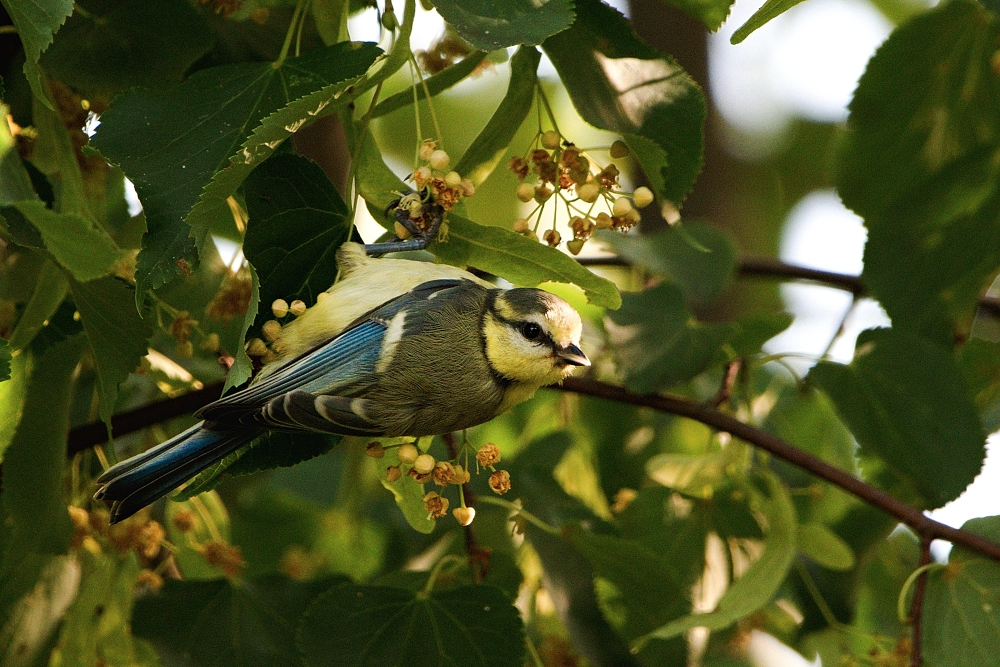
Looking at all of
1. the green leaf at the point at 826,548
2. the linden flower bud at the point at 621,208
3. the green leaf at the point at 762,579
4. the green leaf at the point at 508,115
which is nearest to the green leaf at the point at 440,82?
the green leaf at the point at 508,115

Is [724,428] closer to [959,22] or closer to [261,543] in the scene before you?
[959,22]

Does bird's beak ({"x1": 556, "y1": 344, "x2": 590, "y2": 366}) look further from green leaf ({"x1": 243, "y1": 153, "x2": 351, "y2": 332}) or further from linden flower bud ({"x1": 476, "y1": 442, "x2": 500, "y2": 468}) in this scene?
green leaf ({"x1": 243, "y1": 153, "x2": 351, "y2": 332})

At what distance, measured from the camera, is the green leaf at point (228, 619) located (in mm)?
1864

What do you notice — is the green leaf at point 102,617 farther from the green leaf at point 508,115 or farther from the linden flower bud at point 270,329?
the green leaf at point 508,115

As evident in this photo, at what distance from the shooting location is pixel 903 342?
213 centimetres

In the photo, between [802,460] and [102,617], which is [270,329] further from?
[802,460]

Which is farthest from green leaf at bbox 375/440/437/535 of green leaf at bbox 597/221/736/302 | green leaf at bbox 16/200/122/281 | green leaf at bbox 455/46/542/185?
green leaf at bbox 597/221/736/302

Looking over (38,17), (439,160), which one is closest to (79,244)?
(38,17)

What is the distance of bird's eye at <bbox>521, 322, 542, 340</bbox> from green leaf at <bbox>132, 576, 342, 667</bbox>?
24.1 inches

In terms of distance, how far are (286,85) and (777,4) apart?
0.69 m

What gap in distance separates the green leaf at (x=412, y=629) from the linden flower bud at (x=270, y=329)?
47 cm

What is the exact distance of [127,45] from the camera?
1742 mm

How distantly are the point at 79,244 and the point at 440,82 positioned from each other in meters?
0.69

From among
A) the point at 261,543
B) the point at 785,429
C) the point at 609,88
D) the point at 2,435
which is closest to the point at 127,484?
the point at 2,435
